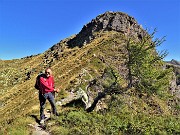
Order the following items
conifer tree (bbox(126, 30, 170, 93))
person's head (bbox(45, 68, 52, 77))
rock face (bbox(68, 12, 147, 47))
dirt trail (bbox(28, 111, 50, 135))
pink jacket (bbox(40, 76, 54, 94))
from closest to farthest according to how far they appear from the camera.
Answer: dirt trail (bbox(28, 111, 50, 135)) → person's head (bbox(45, 68, 52, 77)) → pink jacket (bbox(40, 76, 54, 94)) → conifer tree (bbox(126, 30, 170, 93)) → rock face (bbox(68, 12, 147, 47))

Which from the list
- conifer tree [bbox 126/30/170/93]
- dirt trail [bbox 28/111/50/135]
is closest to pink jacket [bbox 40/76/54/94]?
dirt trail [bbox 28/111/50/135]

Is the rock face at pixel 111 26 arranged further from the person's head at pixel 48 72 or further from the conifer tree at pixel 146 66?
the person's head at pixel 48 72

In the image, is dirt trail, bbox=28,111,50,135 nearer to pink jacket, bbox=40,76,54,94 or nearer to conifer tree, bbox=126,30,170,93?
pink jacket, bbox=40,76,54,94

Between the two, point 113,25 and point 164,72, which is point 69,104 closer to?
point 164,72

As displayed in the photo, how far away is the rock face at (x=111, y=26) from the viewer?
85.9 meters

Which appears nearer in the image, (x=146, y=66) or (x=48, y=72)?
(x=48, y=72)

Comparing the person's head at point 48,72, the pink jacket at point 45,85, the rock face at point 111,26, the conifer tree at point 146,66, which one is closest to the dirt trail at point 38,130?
the pink jacket at point 45,85

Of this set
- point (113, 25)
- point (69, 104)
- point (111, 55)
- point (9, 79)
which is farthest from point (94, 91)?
point (9, 79)

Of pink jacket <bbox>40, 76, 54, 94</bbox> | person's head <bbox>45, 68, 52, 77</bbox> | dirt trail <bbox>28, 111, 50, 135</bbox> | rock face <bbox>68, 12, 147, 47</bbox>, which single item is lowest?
dirt trail <bbox>28, 111, 50, 135</bbox>

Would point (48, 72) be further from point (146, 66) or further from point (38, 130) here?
point (146, 66)

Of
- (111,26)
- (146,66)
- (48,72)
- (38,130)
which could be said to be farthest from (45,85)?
(111,26)

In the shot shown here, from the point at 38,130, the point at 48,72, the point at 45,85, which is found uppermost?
the point at 48,72

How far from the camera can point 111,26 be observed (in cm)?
8744

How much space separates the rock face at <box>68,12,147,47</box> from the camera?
85.9 m
